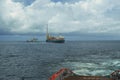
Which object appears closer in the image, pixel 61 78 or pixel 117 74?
pixel 61 78

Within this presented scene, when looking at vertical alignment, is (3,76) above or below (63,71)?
below

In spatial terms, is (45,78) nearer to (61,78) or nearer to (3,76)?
(3,76)

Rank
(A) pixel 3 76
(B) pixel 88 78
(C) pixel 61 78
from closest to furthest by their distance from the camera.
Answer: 1. (C) pixel 61 78
2. (B) pixel 88 78
3. (A) pixel 3 76

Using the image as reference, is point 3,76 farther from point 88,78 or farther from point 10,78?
point 88,78

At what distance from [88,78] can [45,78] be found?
1677 centimetres

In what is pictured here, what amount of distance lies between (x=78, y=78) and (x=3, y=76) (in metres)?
23.3

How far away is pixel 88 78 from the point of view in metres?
25.2

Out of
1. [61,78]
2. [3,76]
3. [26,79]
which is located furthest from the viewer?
[3,76]

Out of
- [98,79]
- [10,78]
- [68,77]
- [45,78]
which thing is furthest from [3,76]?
[98,79]

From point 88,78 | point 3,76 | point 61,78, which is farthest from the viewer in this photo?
point 3,76

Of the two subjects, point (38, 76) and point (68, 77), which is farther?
point (38, 76)

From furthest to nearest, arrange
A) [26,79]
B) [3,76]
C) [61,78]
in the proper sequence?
[3,76], [26,79], [61,78]

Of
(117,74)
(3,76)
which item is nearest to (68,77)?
(117,74)

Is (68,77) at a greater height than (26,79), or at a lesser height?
greater
